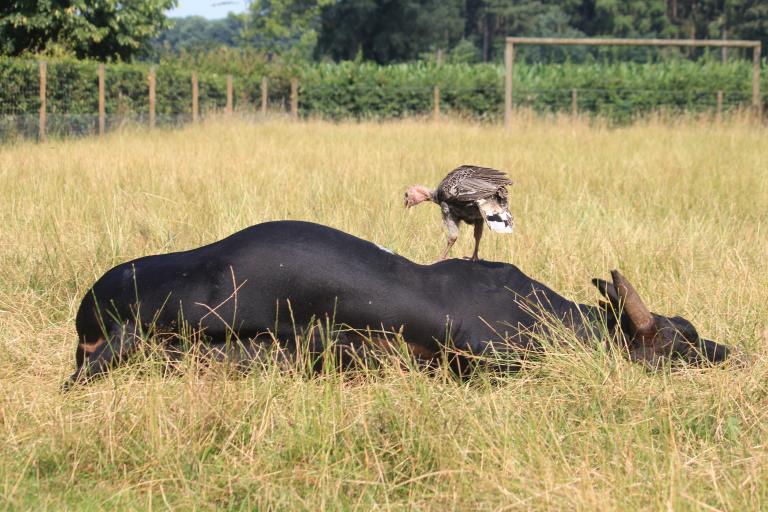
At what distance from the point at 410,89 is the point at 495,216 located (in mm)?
22655

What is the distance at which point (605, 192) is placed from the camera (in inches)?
312

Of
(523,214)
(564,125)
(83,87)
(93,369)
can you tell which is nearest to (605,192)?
(523,214)

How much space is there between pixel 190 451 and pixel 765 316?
Result: 2.43 m

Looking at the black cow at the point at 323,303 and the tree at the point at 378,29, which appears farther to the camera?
the tree at the point at 378,29

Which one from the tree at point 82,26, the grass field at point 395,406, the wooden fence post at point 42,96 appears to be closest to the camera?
the grass field at point 395,406

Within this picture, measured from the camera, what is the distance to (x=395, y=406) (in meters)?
2.78

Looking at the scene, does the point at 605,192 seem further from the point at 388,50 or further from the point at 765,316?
the point at 388,50

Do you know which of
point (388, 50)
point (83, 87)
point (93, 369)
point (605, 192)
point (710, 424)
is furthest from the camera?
point (388, 50)

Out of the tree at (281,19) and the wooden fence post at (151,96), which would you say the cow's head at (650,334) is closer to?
the wooden fence post at (151,96)

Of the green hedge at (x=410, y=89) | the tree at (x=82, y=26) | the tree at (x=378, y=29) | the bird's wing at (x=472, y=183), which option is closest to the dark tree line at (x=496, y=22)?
the tree at (x=378, y=29)

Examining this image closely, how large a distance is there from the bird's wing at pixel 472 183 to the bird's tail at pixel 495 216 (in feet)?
0.13

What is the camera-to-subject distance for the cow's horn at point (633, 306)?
3.03 m

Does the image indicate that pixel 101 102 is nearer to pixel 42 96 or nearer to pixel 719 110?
pixel 42 96

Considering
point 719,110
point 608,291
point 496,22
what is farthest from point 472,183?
point 496,22
